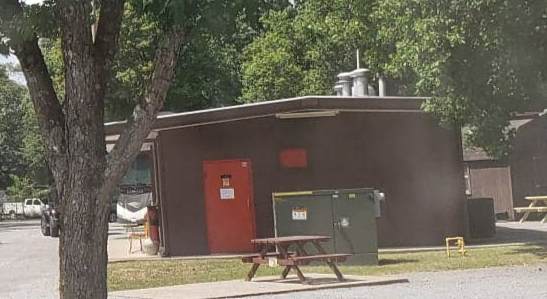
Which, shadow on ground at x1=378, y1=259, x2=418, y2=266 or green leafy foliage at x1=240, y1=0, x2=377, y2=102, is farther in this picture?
green leafy foliage at x1=240, y1=0, x2=377, y2=102

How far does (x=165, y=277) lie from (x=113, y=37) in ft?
34.9

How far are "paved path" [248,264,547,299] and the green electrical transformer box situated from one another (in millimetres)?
2039

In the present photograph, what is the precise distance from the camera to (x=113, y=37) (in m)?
6.42

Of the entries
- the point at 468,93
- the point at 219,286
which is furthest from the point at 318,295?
the point at 468,93

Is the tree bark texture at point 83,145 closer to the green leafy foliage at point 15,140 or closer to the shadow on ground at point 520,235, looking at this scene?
the shadow on ground at point 520,235

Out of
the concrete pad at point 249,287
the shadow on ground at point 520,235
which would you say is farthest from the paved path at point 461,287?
the shadow on ground at point 520,235

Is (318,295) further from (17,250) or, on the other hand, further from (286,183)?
(17,250)

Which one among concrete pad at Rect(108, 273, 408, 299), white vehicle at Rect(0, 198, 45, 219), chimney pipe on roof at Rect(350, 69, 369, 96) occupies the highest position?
chimney pipe on roof at Rect(350, 69, 369, 96)

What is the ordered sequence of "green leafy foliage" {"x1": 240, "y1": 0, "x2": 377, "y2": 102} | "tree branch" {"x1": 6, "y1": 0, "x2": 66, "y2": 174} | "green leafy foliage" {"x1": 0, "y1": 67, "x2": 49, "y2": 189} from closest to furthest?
1. "tree branch" {"x1": 6, "y1": 0, "x2": 66, "y2": 174}
2. "green leafy foliage" {"x1": 240, "y1": 0, "x2": 377, "y2": 102}
3. "green leafy foliage" {"x1": 0, "y1": 67, "x2": 49, "y2": 189}

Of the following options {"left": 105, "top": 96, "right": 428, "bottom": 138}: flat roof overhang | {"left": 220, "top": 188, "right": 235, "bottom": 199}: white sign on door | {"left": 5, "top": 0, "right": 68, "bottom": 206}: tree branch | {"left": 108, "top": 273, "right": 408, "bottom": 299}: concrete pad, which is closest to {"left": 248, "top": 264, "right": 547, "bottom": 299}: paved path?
{"left": 108, "top": 273, "right": 408, "bottom": 299}: concrete pad

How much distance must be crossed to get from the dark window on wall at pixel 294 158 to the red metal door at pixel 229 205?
86 centimetres

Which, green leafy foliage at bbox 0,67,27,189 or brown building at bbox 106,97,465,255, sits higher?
green leafy foliage at bbox 0,67,27,189

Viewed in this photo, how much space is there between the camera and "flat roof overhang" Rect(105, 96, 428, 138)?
19.6 m

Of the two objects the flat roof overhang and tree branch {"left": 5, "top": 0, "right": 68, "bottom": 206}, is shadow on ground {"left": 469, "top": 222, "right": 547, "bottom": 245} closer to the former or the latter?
the flat roof overhang
